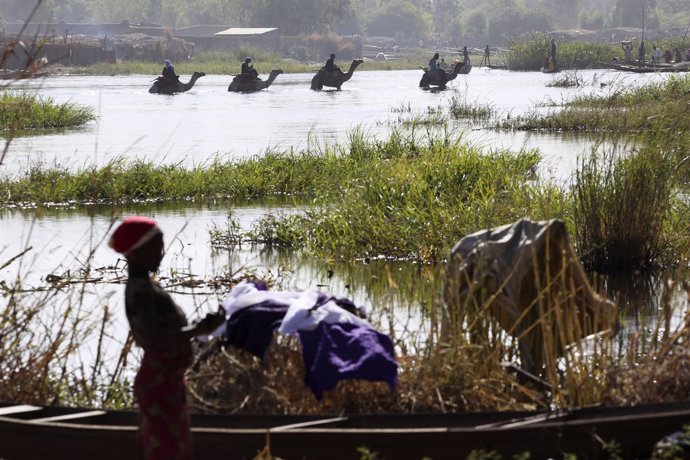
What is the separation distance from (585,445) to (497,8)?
141m

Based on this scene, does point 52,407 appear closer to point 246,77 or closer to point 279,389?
point 279,389

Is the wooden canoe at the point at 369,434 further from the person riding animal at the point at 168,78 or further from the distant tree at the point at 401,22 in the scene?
the distant tree at the point at 401,22

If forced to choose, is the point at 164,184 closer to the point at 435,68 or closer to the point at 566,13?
the point at 435,68

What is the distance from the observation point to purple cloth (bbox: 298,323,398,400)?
6496mm

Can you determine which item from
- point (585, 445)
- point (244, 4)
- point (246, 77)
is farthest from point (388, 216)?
point (244, 4)

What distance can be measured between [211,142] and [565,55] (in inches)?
1825

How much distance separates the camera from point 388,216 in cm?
1327

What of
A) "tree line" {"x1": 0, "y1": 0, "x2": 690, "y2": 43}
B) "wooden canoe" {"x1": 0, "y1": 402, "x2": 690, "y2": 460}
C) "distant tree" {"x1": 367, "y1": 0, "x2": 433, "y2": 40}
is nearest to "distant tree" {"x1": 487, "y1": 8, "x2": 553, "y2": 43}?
"tree line" {"x1": 0, "y1": 0, "x2": 690, "y2": 43}

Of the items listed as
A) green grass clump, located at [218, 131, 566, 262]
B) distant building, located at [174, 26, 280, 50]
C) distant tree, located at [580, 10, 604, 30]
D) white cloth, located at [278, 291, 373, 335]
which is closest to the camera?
white cloth, located at [278, 291, 373, 335]

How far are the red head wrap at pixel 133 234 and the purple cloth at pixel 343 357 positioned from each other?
4.69 ft

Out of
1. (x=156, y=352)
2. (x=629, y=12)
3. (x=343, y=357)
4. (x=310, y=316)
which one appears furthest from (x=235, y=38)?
(x=156, y=352)

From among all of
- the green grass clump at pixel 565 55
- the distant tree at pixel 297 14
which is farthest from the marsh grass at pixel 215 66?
the distant tree at pixel 297 14

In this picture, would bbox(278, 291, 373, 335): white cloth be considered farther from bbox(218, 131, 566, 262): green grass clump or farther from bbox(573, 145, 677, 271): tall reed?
bbox(218, 131, 566, 262): green grass clump

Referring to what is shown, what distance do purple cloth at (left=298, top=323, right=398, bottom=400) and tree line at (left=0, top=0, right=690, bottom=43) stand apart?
10485 centimetres
